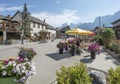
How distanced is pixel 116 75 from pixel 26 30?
44.0m

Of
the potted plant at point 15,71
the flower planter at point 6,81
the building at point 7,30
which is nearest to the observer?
the potted plant at point 15,71

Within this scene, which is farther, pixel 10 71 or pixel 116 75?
pixel 10 71

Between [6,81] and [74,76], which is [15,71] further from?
[74,76]

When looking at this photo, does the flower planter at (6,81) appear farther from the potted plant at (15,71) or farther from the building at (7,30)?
the building at (7,30)

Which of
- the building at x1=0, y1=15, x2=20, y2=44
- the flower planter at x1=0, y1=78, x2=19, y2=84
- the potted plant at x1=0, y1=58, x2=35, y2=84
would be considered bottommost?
the flower planter at x1=0, y1=78, x2=19, y2=84

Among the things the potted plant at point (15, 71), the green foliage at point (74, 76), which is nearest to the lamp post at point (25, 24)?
the potted plant at point (15, 71)

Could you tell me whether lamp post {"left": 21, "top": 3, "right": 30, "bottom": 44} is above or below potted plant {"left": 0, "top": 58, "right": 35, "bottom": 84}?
above

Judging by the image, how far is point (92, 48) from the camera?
16547 mm

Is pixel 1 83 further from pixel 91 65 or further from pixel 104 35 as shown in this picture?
pixel 104 35

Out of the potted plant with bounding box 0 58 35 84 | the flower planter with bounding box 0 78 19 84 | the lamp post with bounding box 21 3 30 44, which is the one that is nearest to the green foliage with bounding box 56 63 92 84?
the potted plant with bounding box 0 58 35 84

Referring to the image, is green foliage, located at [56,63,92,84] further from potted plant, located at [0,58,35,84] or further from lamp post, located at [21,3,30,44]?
lamp post, located at [21,3,30,44]

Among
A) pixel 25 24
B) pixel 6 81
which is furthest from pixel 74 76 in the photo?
pixel 25 24

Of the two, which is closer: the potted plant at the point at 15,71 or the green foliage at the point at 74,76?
the green foliage at the point at 74,76

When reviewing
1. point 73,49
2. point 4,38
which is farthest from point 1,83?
point 4,38
